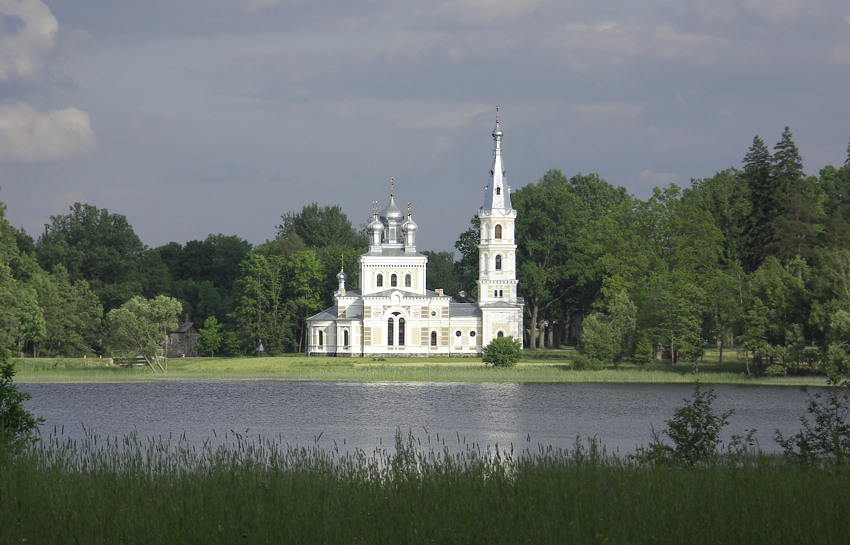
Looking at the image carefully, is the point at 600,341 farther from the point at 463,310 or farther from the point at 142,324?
the point at 142,324

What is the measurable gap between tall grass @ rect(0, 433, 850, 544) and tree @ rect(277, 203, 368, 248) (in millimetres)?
103700

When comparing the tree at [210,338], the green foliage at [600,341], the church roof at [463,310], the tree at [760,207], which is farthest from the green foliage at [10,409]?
the tree at [210,338]

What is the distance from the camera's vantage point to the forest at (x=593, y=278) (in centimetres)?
5166

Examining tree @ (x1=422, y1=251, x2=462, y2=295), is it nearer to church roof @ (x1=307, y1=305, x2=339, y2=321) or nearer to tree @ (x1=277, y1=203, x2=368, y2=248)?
tree @ (x1=277, y1=203, x2=368, y2=248)

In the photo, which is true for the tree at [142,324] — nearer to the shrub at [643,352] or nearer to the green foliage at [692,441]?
the shrub at [643,352]

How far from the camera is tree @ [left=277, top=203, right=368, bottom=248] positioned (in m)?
118

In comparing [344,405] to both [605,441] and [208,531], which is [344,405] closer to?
[605,441]

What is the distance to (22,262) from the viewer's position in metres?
68.2

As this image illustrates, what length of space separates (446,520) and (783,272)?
44703mm

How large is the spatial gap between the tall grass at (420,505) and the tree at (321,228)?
104 m

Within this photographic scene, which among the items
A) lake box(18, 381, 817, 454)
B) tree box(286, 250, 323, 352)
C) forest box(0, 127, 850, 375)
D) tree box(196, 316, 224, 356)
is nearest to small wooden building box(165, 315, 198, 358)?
forest box(0, 127, 850, 375)

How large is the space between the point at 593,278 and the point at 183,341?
1368 inches

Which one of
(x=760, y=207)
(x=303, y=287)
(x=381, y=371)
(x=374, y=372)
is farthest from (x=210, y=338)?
(x=760, y=207)

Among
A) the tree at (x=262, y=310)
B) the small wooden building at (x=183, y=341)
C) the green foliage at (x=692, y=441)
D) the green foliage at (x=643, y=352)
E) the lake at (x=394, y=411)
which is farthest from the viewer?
the small wooden building at (x=183, y=341)
